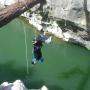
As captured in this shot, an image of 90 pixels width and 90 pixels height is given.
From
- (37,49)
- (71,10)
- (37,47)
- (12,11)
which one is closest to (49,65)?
(37,49)

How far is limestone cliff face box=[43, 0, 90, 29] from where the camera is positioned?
14549 millimetres

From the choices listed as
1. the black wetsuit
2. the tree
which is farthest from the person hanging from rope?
the tree

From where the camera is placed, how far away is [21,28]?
1681 cm

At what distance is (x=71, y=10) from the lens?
15039 mm

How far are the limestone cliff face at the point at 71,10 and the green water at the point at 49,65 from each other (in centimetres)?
123

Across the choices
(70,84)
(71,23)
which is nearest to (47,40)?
(70,84)

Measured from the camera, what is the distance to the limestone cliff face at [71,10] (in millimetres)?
14549

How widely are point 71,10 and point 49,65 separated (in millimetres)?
2907

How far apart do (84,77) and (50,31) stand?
368cm

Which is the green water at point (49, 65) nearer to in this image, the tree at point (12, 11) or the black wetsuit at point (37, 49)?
the black wetsuit at point (37, 49)

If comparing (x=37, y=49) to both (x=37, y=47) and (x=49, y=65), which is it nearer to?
(x=37, y=47)

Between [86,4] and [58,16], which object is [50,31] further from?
[86,4]

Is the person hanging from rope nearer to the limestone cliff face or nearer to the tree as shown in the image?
the tree

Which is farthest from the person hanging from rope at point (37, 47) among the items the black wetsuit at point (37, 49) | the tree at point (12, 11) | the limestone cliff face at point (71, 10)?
the limestone cliff face at point (71, 10)
